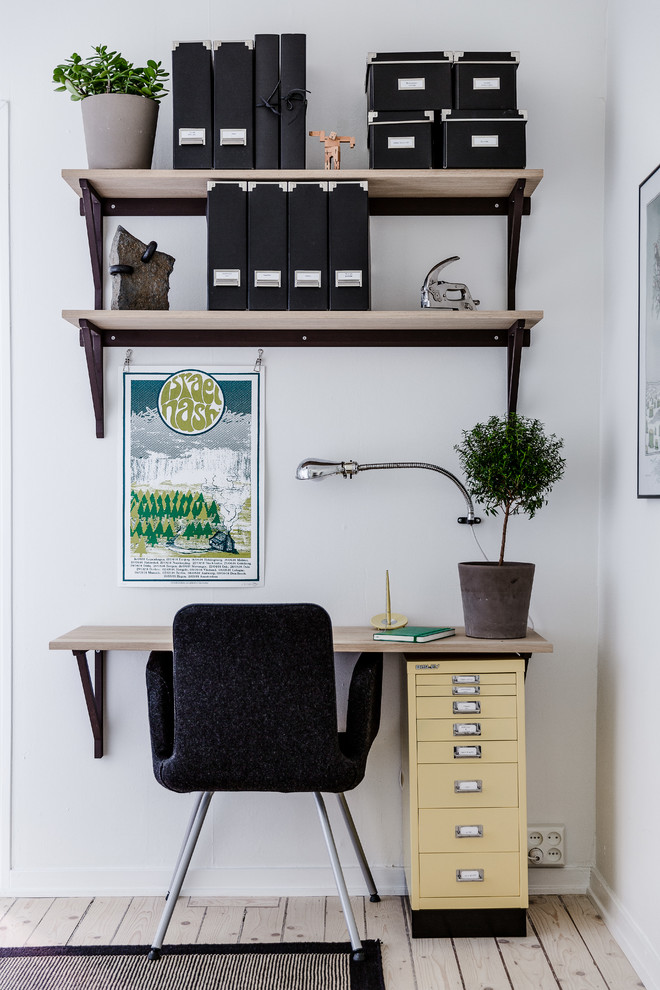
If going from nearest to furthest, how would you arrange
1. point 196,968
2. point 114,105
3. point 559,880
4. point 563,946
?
point 196,968
point 563,946
point 114,105
point 559,880

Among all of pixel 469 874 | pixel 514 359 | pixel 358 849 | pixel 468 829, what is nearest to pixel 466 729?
pixel 468 829

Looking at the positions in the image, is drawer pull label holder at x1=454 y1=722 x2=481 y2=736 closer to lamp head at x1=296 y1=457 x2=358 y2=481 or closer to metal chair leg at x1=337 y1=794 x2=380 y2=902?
metal chair leg at x1=337 y1=794 x2=380 y2=902

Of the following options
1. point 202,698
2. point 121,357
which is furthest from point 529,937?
point 121,357

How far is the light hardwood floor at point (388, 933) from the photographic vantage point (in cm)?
214

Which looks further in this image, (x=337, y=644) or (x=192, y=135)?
(x=192, y=135)

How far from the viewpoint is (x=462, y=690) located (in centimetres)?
232

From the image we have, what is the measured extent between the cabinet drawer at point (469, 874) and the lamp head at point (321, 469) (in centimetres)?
106

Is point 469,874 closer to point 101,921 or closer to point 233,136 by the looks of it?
point 101,921

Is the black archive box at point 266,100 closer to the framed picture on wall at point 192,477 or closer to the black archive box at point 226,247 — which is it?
the black archive box at point 226,247

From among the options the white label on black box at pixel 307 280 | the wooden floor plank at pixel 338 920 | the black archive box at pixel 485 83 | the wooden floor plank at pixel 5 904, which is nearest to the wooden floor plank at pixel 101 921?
the wooden floor plank at pixel 5 904

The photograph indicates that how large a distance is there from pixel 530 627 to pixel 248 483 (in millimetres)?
950

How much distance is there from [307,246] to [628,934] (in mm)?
1993

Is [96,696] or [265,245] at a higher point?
[265,245]

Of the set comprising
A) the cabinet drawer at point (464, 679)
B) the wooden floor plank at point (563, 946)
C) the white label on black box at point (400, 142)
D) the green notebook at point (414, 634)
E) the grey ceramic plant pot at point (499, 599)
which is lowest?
the wooden floor plank at point (563, 946)
